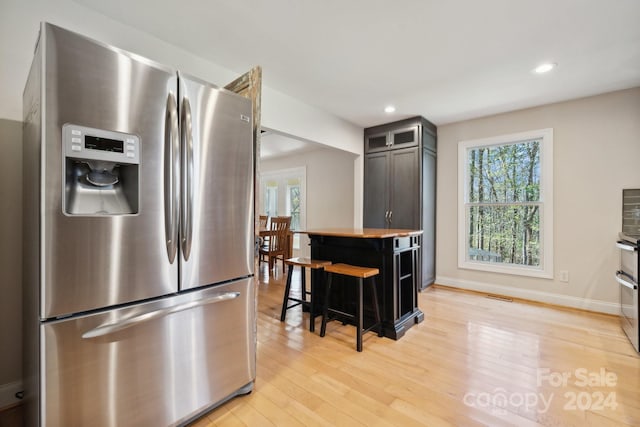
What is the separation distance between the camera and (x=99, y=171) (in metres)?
1.25

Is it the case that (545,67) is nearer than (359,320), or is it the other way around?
(359,320)

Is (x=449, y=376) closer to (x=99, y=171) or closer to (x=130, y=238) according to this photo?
(x=130, y=238)

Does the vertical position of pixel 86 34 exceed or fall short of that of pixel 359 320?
it exceeds it

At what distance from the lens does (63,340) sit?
1.07 m

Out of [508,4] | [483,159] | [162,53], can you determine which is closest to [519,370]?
[508,4]

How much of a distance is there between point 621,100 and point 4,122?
5.44 meters

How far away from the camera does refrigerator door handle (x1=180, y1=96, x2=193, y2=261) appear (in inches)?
54.2

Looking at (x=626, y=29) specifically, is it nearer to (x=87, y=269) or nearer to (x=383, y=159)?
(x=383, y=159)

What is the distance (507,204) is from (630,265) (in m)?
1.55

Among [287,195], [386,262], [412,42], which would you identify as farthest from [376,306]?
[287,195]

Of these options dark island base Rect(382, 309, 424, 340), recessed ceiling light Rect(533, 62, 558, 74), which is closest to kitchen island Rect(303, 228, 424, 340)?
dark island base Rect(382, 309, 424, 340)

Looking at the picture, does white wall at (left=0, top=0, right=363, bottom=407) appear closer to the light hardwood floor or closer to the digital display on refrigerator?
the digital display on refrigerator

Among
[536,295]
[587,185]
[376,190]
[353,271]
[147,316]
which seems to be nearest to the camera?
[147,316]

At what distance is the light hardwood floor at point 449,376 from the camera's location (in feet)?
5.17
